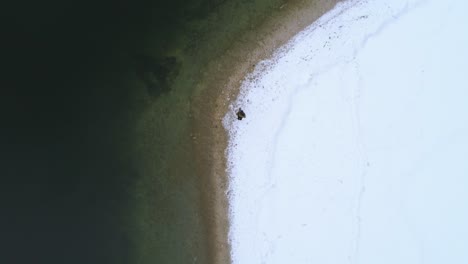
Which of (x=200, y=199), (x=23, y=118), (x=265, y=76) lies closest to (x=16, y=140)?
(x=23, y=118)

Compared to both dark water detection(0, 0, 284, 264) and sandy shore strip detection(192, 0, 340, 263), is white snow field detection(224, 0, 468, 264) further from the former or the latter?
dark water detection(0, 0, 284, 264)

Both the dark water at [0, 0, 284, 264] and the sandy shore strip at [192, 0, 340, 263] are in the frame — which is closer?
the dark water at [0, 0, 284, 264]

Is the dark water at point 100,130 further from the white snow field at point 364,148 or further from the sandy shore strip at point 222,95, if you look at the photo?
the white snow field at point 364,148

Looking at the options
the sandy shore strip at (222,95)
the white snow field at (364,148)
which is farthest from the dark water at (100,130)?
the white snow field at (364,148)

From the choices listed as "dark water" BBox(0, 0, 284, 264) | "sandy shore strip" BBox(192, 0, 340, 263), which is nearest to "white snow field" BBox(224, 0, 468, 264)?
"sandy shore strip" BBox(192, 0, 340, 263)

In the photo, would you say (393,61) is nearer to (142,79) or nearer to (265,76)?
(265,76)

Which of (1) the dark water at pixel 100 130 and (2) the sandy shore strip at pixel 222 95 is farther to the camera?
(2) the sandy shore strip at pixel 222 95
